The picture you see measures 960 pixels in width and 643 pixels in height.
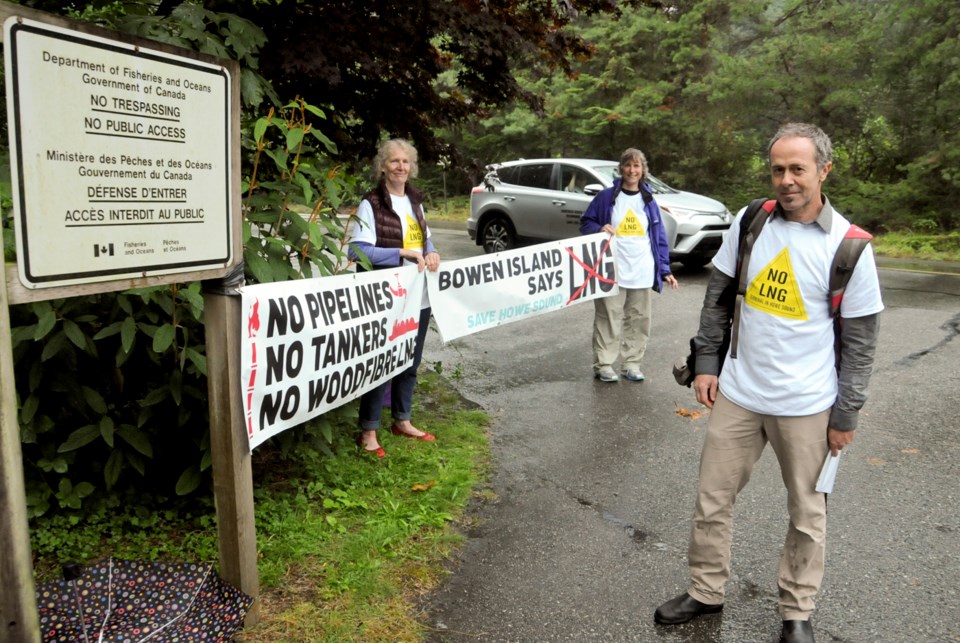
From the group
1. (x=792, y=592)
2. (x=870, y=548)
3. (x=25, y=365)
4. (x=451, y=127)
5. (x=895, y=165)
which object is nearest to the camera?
(x=792, y=592)

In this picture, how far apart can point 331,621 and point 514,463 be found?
2.00m

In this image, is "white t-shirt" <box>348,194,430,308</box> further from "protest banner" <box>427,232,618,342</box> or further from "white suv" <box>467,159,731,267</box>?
"white suv" <box>467,159,731,267</box>

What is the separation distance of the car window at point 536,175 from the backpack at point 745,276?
10.1 m

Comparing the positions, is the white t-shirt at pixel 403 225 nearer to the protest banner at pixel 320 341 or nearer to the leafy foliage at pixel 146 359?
the protest banner at pixel 320 341

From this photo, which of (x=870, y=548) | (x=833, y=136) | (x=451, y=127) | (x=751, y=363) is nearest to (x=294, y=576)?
(x=751, y=363)

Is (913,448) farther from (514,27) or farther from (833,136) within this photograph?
(833,136)

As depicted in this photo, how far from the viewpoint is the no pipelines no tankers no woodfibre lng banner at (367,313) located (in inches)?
126

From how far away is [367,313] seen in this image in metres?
4.17

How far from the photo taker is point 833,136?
16844 millimetres

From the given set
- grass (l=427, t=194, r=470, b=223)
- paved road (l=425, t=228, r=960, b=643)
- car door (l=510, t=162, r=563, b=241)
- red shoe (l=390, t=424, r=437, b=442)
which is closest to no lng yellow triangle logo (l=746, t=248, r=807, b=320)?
paved road (l=425, t=228, r=960, b=643)

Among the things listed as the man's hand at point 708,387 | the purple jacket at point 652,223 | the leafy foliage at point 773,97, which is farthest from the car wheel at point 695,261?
the man's hand at point 708,387

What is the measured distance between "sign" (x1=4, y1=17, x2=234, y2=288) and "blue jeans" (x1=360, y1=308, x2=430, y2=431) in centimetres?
212

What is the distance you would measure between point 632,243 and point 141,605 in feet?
15.6

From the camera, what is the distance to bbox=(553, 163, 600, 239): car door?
1265cm
